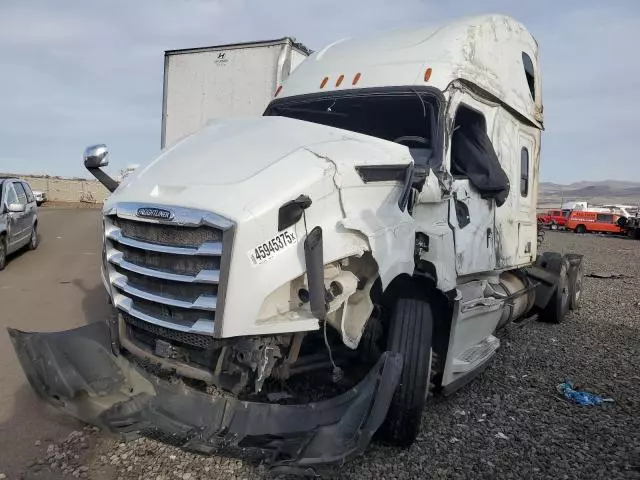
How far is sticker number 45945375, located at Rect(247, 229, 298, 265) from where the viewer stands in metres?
3.13

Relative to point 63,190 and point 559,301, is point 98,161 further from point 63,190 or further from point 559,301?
point 63,190

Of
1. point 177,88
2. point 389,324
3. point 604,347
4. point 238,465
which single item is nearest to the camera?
point 238,465

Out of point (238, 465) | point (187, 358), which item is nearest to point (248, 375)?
point (187, 358)

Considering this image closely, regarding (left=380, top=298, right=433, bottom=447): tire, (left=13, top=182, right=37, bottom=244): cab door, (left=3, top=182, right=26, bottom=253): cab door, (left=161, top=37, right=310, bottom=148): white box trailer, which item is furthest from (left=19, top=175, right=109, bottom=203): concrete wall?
(left=380, top=298, right=433, bottom=447): tire

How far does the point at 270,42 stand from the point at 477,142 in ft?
12.6

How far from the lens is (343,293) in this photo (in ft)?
11.3

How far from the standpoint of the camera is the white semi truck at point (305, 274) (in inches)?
127

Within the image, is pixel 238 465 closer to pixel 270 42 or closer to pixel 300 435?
pixel 300 435

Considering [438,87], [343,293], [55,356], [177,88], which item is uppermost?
[177,88]

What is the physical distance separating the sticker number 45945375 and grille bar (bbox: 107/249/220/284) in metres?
0.25

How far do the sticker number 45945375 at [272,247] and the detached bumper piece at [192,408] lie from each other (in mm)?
958

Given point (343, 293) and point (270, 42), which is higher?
point (270, 42)

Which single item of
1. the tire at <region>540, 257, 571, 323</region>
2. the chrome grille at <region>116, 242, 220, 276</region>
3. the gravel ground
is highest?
the chrome grille at <region>116, 242, 220, 276</region>

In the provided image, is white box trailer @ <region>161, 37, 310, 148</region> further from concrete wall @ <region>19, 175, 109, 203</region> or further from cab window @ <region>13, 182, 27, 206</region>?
concrete wall @ <region>19, 175, 109, 203</region>
